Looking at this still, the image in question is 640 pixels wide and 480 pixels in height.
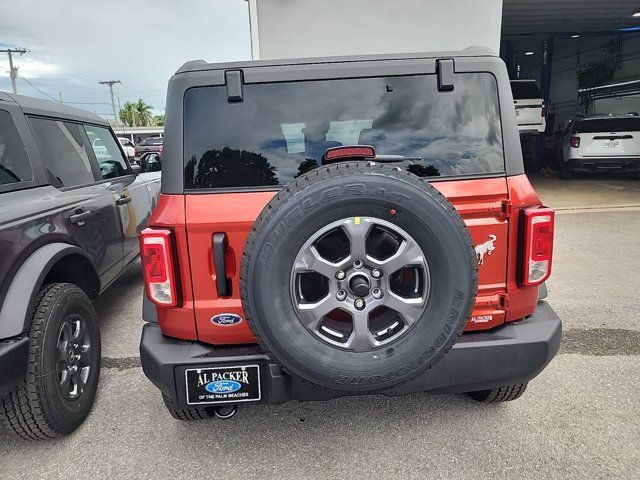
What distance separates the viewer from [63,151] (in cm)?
341

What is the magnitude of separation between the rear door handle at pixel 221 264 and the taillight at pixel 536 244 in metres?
1.35

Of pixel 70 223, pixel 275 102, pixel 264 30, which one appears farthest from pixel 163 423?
pixel 264 30

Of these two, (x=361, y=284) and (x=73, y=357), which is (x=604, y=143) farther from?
(x=73, y=357)

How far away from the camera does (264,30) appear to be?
322 inches

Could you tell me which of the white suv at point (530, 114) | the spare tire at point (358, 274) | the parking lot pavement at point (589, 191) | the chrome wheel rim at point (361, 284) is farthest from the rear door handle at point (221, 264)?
the white suv at point (530, 114)

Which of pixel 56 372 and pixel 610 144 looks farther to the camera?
pixel 610 144

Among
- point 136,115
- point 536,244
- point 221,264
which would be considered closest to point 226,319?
point 221,264

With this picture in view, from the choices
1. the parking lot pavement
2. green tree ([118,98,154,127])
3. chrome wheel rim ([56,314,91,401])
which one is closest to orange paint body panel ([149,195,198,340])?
chrome wheel rim ([56,314,91,401])

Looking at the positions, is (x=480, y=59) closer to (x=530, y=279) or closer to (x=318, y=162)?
(x=318, y=162)

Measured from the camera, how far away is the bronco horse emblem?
2084mm

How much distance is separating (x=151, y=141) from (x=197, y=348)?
33.8 m

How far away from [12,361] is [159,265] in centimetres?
86

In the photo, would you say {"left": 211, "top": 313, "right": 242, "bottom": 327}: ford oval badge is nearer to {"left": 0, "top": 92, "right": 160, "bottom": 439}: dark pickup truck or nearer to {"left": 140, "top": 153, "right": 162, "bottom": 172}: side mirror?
{"left": 0, "top": 92, "right": 160, "bottom": 439}: dark pickup truck

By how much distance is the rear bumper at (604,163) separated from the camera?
10.8m
